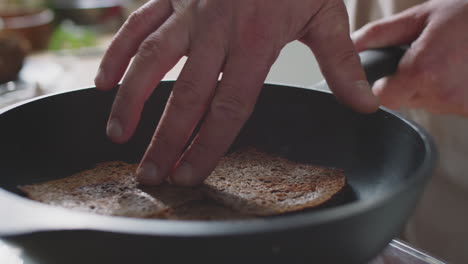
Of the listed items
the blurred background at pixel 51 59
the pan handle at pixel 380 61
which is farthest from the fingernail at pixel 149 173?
the blurred background at pixel 51 59

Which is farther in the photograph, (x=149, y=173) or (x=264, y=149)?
(x=264, y=149)

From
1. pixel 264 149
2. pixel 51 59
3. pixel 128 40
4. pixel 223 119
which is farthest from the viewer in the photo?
pixel 51 59

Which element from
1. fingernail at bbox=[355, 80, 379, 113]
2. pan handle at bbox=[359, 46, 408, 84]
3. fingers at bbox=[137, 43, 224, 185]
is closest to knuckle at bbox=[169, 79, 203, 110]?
fingers at bbox=[137, 43, 224, 185]

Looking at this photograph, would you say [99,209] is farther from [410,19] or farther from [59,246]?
[410,19]

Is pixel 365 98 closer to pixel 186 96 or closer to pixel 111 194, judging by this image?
pixel 186 96

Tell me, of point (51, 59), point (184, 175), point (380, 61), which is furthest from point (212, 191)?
point (51, 59)

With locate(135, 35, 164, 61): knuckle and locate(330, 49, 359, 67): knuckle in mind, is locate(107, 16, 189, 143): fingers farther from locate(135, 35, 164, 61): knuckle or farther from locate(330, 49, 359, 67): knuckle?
locate(330, 49, 359, 67): knuckle

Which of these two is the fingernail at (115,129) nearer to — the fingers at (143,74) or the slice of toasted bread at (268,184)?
the fingers at (143,74)
